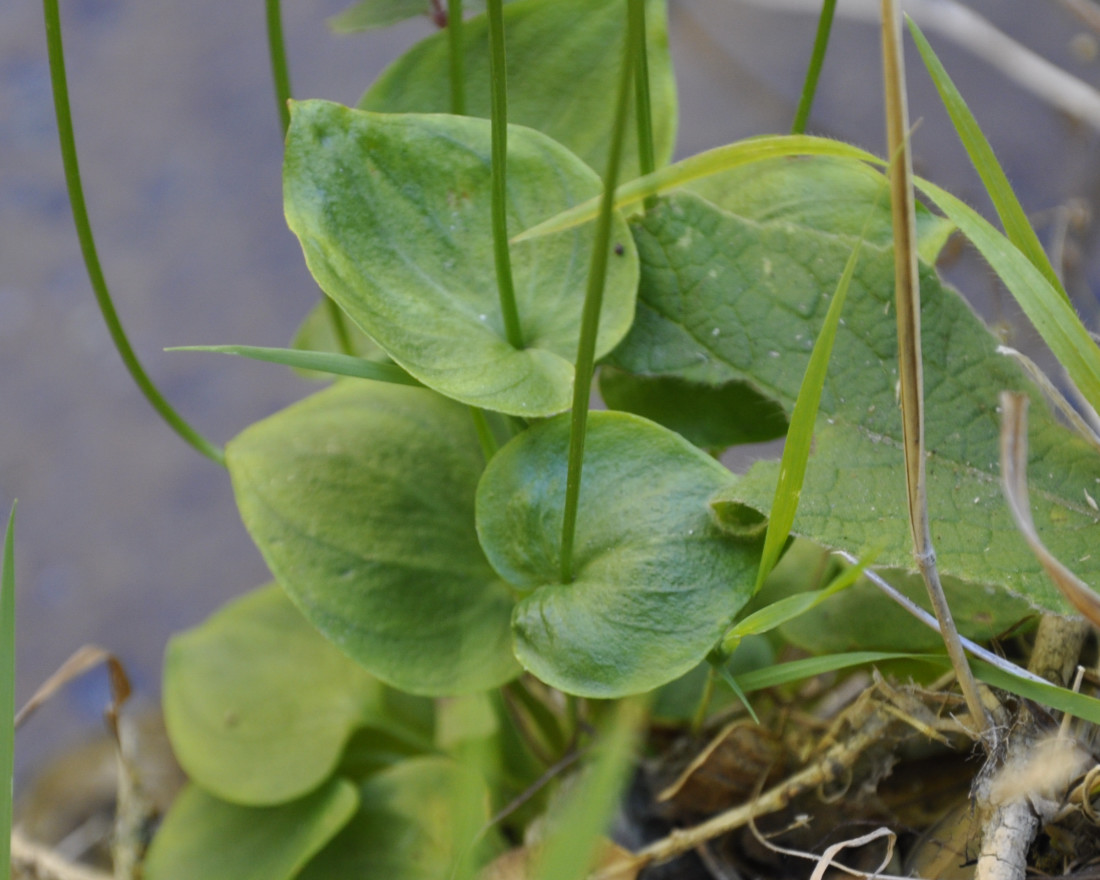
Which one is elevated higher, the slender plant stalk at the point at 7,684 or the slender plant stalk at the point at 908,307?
the slender plant stalk at the point at 908,307

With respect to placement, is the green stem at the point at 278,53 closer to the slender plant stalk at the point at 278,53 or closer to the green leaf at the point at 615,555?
the slender plant stalk at the point at 278,53

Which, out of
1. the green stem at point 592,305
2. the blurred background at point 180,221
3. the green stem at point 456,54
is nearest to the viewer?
the green stem at point 592,305

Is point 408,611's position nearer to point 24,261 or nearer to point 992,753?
point 992,753

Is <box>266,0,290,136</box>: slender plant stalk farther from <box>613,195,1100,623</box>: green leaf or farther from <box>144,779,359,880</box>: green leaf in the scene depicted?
<box>144,779,359,880</box>: green leaf

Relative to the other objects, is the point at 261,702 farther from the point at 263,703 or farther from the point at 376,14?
the point at 376,14

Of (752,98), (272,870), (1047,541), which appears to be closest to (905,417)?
(1047,541)

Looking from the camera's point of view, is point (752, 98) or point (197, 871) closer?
point (197, 871)

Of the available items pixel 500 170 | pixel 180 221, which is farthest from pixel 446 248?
pixel 180 221

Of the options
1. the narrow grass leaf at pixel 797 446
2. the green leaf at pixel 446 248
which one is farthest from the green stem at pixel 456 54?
the narrow grass leaf at pixel 797 446
